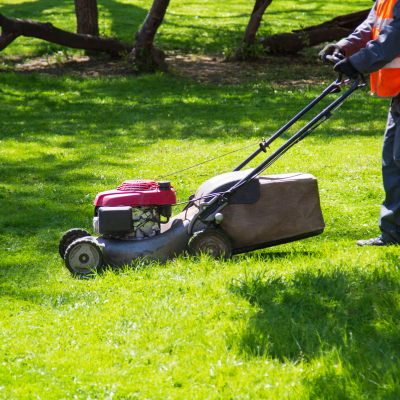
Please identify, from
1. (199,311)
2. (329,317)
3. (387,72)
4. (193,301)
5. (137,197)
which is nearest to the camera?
(329,317)

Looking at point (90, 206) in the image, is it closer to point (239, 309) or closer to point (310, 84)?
point (239, 309)

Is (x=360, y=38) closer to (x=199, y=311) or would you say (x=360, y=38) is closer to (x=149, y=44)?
(x=199, y=311)

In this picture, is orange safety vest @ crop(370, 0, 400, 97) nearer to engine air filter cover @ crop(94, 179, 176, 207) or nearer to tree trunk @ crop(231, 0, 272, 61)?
engine air filter cover @ crop(94, 179, 176, 207)

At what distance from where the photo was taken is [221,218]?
4.05m

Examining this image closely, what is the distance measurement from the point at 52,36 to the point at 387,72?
11459 mm

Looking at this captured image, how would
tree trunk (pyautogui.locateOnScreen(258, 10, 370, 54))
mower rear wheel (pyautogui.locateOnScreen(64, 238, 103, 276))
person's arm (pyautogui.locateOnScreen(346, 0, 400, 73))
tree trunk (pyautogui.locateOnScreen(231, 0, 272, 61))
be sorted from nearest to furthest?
person's arm (pyautogui.locateOnScreen(346, 0, 400, 73)) → mower rear wheel (pyautogui.locateOnScreen(64, 238, 103, 276)) → tree trunk (pyautogui.locateOnScreen(231, 0, 272, 61)) → tree trunk (pyautogui.locateOnScreen(258, 10, 370, 54))

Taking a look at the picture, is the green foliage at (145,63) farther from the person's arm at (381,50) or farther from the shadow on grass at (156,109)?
the person's arm at (381,50)

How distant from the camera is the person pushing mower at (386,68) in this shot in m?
3.72

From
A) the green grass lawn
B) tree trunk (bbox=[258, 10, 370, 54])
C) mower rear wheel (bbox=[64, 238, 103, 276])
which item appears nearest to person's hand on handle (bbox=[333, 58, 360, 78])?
the green grass lawn

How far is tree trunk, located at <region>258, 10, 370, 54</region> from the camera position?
15734 mm

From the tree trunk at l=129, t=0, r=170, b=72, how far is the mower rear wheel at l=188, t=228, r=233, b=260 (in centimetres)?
1097

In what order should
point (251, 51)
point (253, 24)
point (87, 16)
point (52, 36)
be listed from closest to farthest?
point (52, 36) → point (253, 24) → point (251, 51) → point (87, 16)

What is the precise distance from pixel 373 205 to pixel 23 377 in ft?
13.9

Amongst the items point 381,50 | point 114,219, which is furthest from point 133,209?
point 381,50
